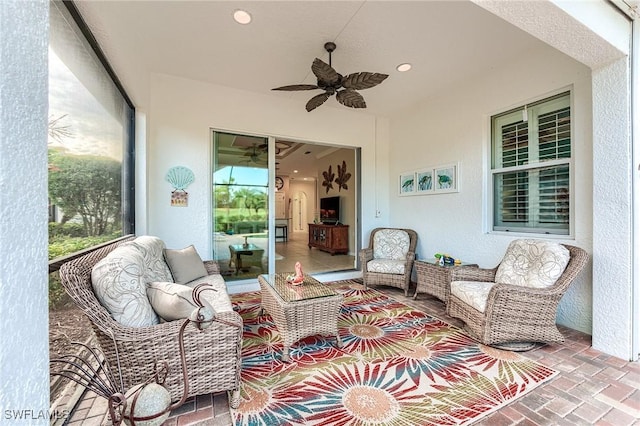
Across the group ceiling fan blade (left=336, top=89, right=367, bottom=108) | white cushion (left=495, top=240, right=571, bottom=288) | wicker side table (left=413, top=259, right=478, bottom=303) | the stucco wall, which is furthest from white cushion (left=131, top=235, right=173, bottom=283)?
white cushion (left=495, top=240, right=571, bottom=288)

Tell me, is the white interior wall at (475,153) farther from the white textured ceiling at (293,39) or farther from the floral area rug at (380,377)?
the floral area rug at (380,377)

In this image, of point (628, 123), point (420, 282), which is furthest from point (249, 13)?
point (420, 282)

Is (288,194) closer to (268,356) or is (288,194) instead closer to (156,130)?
(156,130)

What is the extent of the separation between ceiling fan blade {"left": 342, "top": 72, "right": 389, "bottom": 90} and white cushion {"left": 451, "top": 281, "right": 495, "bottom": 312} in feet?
7.07

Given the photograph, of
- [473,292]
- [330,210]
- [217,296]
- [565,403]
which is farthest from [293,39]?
[330,210]

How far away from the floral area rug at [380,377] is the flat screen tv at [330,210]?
16.3 ft

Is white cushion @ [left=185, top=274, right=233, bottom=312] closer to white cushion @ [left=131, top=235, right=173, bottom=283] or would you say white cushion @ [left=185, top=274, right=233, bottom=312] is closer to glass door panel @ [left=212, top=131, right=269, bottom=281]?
white cushion @ [left=131, top=235, right=173, bottom=283]

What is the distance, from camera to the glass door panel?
3.88 metres

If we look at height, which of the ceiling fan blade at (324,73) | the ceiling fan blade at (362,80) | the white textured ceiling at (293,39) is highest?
the white textured ceiling at (293,39)

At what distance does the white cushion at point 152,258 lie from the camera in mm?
1947

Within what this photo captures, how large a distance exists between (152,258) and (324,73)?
228cm

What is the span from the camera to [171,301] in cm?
149

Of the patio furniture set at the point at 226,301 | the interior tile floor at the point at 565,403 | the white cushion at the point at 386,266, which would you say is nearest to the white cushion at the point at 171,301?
the patio furniture set at the point at 226,301

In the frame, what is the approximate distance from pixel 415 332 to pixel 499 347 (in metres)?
0.68
